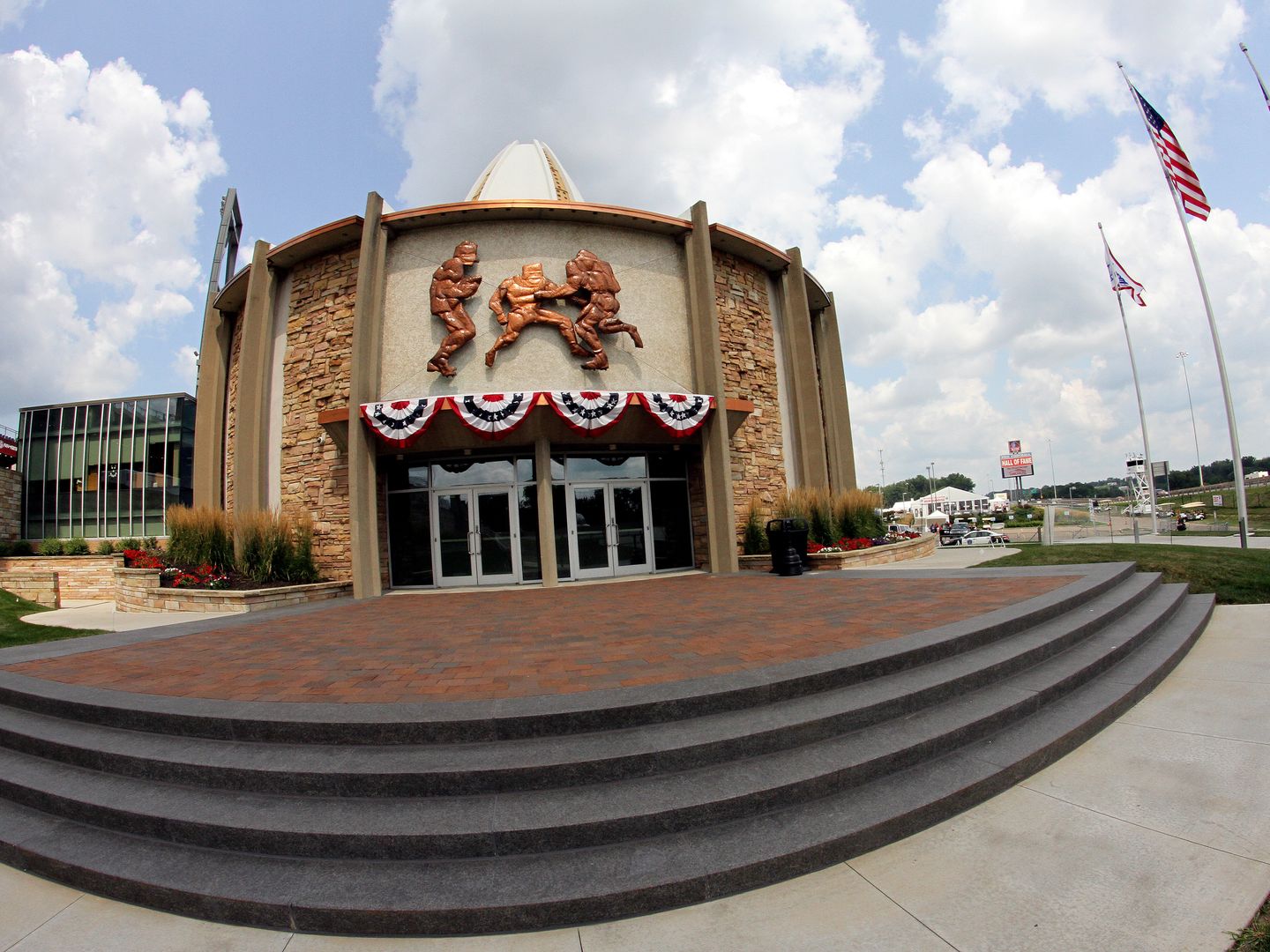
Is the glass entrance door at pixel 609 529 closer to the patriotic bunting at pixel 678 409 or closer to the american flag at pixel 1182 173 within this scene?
the patriotic bunting at pixel 678 409

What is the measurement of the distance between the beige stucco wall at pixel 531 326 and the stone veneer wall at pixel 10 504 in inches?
1248

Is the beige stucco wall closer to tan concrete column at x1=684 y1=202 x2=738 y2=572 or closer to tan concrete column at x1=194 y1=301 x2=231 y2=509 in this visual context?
tan concrete column at x1=684 y1=202 x2=738 y2=572

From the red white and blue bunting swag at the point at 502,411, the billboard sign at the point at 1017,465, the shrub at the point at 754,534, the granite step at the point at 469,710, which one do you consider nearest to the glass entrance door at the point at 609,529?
the red white and blue bunting swag at the point at 502,411

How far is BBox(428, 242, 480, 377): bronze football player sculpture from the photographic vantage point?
1141 centimetres

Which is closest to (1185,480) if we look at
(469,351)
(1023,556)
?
(1023,556)

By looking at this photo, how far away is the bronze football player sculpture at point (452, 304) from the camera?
11406mm

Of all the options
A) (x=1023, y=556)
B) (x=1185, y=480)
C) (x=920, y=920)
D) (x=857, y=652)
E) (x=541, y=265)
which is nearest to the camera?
(x=920, y=920)

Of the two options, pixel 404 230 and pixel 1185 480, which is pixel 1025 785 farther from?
pixel 1185 480

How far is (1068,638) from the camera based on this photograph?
4.91 meters

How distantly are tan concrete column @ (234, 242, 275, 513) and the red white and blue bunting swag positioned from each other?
3.59 metres

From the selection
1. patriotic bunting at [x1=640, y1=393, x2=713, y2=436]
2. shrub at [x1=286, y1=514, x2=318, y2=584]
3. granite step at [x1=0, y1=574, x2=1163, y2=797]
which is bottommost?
granite step at [x1=0, y1=574, x2=1163, y2=797]

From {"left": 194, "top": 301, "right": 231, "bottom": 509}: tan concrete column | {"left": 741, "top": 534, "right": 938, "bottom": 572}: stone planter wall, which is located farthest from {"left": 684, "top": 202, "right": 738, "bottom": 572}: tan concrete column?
{"left": 194, "top": 301, "right": 231, "bottom": 509}: tan concrete column

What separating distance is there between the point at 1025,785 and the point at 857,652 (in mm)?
1276

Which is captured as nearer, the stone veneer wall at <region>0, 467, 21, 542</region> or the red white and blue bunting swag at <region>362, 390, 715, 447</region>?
the red white and blue bunting swag at <region>362, 390, 715, 447</region>
